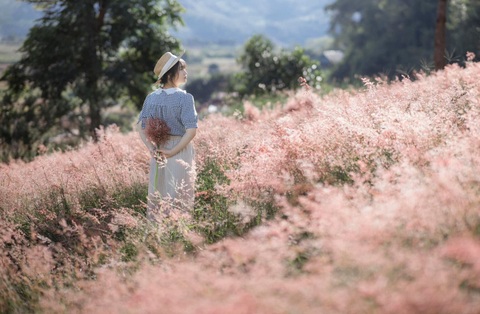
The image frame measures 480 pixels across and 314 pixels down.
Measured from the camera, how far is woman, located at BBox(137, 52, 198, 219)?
4465 mm

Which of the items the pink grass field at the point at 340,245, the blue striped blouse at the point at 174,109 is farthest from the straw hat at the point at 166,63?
the pink grass field at the point at 340,245

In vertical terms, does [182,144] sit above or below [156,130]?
below

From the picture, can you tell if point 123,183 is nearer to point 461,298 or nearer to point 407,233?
point 407,233

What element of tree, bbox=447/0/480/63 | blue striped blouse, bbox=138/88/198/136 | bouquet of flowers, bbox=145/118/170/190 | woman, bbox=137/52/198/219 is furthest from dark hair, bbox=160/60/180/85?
tree, bbox=447/0/480/63

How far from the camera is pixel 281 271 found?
246 centimetres

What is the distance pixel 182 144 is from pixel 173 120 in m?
0.29

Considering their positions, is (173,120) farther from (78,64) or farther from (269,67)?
(269,67)

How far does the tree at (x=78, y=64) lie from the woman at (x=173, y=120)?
12351mm

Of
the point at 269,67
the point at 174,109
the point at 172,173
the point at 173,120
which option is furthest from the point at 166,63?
the point at 269,67

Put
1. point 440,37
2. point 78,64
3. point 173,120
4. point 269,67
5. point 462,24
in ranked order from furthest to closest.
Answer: point 462,24
point 269,67
point 78,64
point 440,37
point 173,120

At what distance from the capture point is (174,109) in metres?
4.53

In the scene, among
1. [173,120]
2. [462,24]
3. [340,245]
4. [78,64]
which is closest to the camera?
[340,245]

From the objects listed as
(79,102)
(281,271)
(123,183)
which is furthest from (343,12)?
(281,271)

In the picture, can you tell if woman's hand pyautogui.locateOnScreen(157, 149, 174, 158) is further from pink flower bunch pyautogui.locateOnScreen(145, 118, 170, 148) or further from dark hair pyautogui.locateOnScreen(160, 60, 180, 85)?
dark hair pyautogui.locateOnScreen(160, 60, 180, 85)
